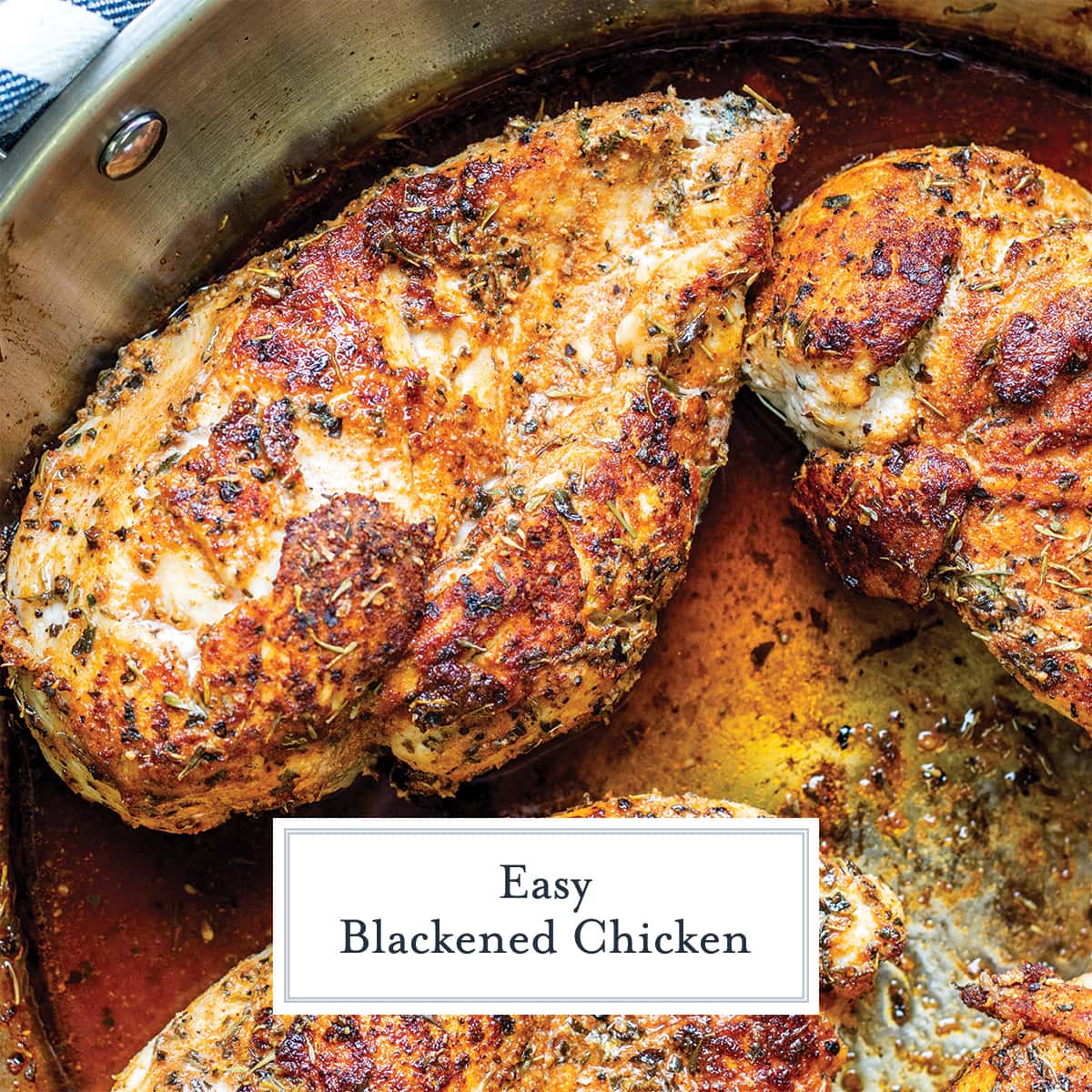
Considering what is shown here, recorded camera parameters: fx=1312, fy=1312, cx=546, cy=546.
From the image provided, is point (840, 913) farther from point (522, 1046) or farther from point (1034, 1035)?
point (522, 1046)

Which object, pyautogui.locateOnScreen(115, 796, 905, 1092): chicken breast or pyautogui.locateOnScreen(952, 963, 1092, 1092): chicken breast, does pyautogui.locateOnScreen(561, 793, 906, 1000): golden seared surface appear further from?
pyautogui.locateOnScreen(952, 963, 1092, 1092): chicken breast

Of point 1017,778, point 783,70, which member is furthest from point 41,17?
point 1017,778

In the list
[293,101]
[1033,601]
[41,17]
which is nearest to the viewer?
[41,17]

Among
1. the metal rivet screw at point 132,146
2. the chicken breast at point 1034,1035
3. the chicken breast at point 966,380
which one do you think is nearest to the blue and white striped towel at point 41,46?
the metal rivet screw at point 132,146

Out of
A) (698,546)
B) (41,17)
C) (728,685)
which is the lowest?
(728,685)

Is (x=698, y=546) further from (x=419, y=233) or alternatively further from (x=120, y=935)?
(x=120, y=935)

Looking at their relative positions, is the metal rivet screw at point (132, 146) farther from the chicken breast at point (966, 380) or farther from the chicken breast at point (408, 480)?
the chicken breast at point (966, 380)

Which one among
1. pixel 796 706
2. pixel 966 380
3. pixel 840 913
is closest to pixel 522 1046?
pixel 840 913
